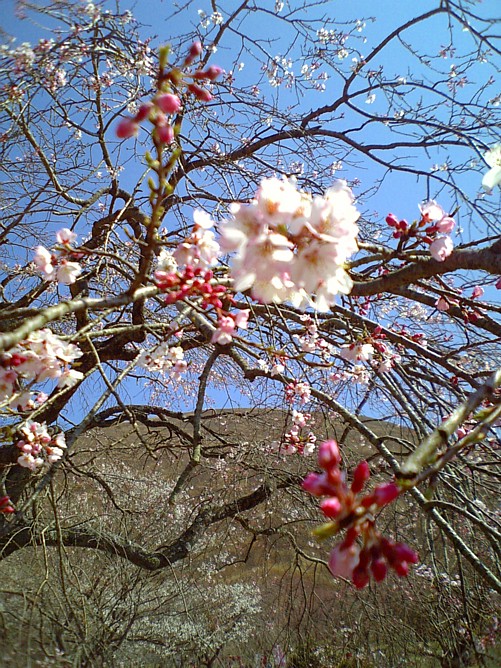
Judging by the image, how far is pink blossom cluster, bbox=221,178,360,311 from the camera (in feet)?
2.76

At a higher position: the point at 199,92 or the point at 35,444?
the point at 199,92

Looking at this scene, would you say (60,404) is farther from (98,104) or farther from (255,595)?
(255,595)

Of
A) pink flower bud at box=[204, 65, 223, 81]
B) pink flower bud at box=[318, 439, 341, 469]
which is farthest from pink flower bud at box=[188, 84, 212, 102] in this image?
pink flower bud at box=[318, 439, 341, 469]

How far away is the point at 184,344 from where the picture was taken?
4.02 meters

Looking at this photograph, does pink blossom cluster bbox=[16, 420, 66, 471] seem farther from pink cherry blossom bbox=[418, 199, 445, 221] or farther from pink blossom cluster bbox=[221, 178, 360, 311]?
pink cherry blossom bbox=[418, 199, 445, 221]

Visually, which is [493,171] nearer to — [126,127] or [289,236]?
[289,236]

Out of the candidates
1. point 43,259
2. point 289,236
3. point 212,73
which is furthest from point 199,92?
point 43,259

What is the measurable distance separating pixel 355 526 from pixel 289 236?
580mm

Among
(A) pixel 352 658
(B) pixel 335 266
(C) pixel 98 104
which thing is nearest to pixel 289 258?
(B) pixel 335 266

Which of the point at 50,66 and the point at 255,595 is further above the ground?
the point at 50,66

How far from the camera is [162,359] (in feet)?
6.39

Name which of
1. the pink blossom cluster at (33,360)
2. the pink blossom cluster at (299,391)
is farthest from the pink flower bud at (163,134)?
the pink blossom cluster at (299,391)

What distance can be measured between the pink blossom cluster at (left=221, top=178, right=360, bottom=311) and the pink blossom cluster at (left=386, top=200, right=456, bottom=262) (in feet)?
1.21

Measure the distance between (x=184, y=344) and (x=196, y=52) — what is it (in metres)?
3.24
